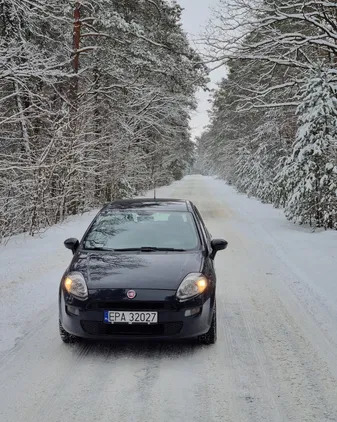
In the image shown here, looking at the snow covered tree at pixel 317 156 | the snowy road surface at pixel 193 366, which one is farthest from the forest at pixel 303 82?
the snowy road surface at pixel 193 366

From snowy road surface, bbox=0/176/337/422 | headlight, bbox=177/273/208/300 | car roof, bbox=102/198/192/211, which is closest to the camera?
snowy road surface, bbox=0/176/337/422

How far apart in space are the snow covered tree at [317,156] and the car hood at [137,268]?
908 cm

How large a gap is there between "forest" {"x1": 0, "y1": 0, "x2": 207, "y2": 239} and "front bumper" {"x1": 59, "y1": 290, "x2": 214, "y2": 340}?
6.22 metres

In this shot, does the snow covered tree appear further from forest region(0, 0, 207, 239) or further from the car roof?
the car roof

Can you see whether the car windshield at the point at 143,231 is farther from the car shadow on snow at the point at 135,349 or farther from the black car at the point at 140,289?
the car shadow on snow at the point at 135,349

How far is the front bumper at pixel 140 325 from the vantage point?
4.30 metres

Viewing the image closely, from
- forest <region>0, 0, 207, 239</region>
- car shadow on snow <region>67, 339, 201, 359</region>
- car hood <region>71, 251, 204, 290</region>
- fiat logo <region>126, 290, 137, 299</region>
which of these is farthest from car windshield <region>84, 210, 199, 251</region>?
forest <region>0, 0, 207, 239</region>

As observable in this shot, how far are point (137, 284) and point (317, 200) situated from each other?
1062cm

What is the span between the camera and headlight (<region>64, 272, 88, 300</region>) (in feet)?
14.7

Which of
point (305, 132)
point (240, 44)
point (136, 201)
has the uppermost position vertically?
point (240, 44)

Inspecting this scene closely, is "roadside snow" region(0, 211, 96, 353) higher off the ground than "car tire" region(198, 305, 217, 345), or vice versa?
"car tire" region(198, 305, 217, 345)

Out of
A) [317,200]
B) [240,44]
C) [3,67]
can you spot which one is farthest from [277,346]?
[240,44]

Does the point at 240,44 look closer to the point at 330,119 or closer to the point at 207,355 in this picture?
the point at 330,119

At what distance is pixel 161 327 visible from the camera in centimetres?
434
